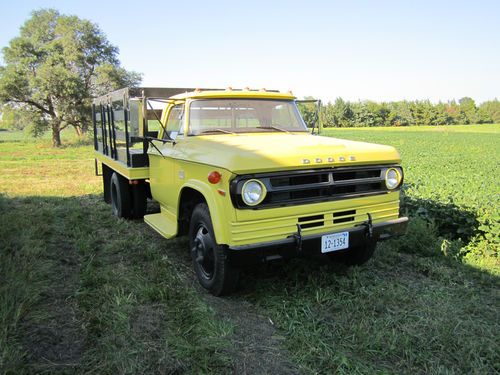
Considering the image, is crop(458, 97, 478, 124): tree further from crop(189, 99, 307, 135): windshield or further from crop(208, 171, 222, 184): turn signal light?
crop(208, 171, 222, 184): turn signal light

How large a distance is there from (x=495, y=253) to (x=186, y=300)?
404 cm

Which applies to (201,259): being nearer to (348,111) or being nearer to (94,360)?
(94,360)

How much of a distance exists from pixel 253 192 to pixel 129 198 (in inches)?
161

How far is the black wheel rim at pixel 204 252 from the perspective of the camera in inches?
157

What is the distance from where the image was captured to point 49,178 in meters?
12.5

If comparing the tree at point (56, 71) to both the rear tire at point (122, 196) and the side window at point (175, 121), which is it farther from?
the side window at point (175, 121)

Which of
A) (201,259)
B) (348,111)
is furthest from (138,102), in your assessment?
(348,111)

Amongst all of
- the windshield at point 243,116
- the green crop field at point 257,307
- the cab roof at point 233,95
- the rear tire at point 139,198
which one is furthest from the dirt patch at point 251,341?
the rear tire at point 139,198

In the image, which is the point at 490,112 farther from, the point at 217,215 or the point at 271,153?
the point at 217,215

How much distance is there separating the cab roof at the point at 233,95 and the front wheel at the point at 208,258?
1.53 m

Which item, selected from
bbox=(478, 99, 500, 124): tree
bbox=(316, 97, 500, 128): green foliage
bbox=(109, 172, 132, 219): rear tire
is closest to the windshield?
bbox=(109, 172, 132, 219): rear tire

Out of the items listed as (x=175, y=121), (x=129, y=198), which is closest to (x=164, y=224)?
(x=175, y=121)

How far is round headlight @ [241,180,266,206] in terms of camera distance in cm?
338

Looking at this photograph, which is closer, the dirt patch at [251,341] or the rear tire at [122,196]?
the dirt patch at [251,341]
